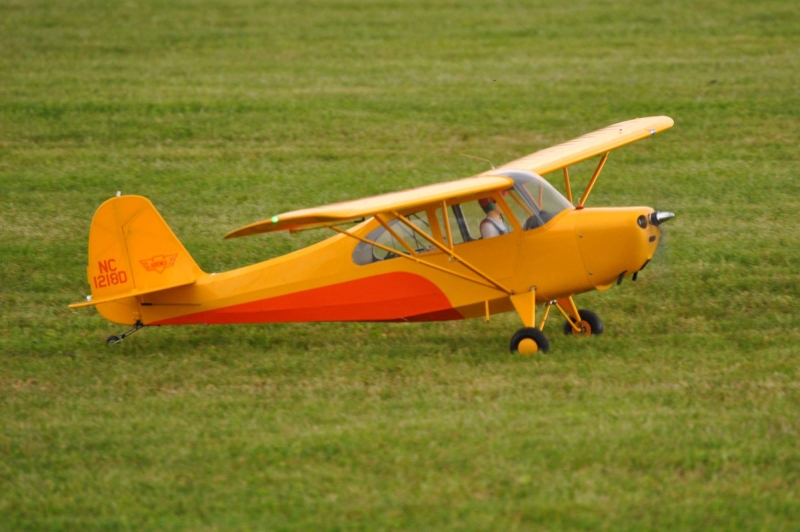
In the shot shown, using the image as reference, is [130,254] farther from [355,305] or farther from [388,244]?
[388,244]

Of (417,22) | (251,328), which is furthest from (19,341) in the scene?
(417,22)

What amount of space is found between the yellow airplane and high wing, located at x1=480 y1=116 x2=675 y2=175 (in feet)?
0.40

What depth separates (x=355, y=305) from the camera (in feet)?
33.9

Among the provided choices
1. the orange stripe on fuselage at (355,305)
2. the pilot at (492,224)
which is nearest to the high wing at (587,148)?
the pilot at (492,224)

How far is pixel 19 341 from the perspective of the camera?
36.2 feet

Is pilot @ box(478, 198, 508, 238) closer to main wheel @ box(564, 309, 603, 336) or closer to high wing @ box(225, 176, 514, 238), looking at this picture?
high wing @ box(225, 176, 514, 238)

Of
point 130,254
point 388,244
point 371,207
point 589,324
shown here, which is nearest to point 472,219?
point 388,244

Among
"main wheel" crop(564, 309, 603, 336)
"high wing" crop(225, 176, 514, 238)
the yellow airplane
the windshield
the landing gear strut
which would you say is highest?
"high wing" crop(225, 176, 514, 238)

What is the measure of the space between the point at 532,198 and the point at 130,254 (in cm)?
416

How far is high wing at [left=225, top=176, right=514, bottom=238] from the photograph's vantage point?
8602mm

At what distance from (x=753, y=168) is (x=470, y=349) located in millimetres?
8422

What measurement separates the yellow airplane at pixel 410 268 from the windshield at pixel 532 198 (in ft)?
0.03

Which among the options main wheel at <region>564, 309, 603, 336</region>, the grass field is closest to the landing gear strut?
the grass field

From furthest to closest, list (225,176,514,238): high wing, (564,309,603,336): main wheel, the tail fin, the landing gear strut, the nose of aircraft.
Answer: the landing gear strut, (564,309,603,336): main wheel, the tail fin, the nose of aircraft, (225,176,514,238): high wing
